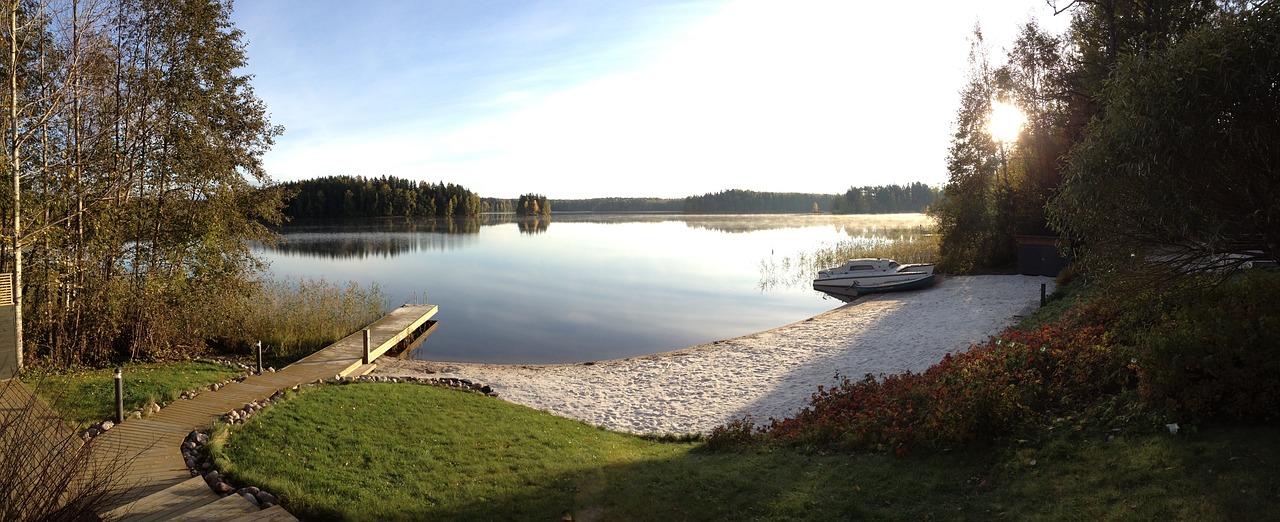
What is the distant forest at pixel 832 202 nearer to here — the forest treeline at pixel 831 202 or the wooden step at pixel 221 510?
the forest treeline at pixel 831 202

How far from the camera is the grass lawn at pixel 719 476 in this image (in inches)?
217

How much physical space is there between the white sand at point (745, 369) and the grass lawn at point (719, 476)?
3062 mm

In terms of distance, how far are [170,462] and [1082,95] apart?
74.7ft

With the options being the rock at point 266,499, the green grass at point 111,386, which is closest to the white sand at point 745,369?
the green grass at point 111,386

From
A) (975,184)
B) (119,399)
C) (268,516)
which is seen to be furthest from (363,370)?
(975,184)

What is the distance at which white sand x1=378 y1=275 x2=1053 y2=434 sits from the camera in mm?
12445

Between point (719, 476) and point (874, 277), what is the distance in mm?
23271

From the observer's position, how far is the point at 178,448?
793 cm

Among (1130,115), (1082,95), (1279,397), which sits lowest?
(1279,397)

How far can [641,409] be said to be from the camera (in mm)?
12617

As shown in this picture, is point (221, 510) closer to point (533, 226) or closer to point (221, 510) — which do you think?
point (221, 510)

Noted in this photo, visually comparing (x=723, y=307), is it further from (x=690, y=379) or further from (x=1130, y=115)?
(x=1130, y=115)

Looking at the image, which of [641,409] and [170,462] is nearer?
[170,462]

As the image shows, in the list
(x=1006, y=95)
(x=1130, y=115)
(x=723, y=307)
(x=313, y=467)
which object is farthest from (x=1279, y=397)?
(x=1006, y=95)
